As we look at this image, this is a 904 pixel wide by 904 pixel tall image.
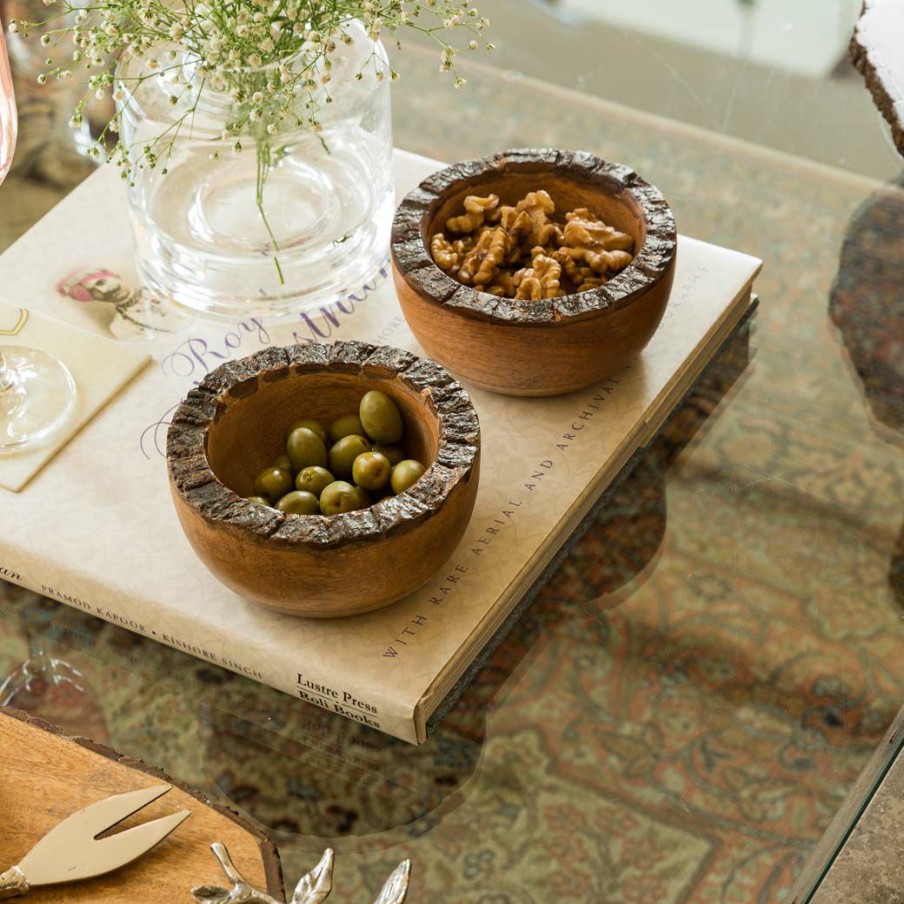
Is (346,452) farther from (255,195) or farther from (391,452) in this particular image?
(255,195)

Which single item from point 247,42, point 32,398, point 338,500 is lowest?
point 32,398

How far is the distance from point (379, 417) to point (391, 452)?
0.07ft

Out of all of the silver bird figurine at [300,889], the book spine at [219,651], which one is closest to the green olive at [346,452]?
the book spine at [219,651]

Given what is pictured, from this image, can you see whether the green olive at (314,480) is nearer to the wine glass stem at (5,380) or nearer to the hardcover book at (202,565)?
the hardcover book at (202,565)

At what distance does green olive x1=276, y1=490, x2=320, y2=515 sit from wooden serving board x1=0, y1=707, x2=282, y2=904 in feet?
0.48

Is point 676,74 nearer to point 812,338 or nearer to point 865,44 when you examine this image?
point 865,44

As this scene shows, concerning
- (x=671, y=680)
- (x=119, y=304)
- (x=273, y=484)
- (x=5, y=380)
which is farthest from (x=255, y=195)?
(x=671, y=680)

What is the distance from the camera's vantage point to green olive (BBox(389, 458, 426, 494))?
→ 0.76 meters

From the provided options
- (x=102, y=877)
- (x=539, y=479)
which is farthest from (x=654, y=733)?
(x=102, y=877)

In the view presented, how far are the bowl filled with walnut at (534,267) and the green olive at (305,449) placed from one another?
0.12 m

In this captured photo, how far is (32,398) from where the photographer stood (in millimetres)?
920

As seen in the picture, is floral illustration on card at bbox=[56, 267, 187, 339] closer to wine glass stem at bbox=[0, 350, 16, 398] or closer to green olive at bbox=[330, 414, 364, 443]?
wine glass stem at bbox=[0, 350, 16, 398]

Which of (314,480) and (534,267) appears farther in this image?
(534,267)

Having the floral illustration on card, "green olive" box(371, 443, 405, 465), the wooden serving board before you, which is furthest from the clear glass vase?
the wooden serving board
